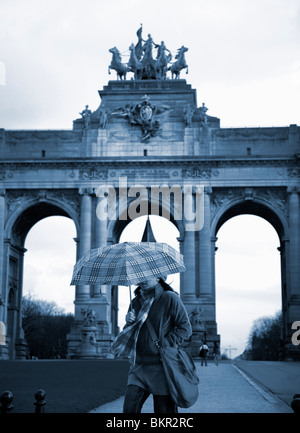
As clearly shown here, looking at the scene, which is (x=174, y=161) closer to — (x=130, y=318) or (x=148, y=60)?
(x=148, y=60)

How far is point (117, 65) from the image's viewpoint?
65312 mm

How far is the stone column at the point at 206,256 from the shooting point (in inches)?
2320

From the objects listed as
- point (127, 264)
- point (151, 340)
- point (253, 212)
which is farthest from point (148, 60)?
point (151, 340)

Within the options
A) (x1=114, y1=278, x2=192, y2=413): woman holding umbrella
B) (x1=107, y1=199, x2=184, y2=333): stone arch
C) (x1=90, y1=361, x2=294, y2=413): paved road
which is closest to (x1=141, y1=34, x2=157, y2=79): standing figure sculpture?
(x1=107, y1=199, x2=184, y2=333): stone arch

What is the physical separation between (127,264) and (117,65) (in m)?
55.1

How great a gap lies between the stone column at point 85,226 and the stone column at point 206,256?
339 inches

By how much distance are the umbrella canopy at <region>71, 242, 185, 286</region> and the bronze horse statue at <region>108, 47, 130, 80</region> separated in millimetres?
54278

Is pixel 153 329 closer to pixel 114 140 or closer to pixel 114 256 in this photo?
pixel 114 256

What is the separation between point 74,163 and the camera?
6081cm

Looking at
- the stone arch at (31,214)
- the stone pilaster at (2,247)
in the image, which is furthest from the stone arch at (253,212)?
the stone pilaster at (2,247)

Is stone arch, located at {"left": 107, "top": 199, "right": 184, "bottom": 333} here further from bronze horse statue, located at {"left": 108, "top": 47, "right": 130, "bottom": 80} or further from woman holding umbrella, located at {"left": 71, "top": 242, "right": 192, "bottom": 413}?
woman holding umbrella, located at {"left": 71, "top": 242, "right": 192, "bottom": 413}

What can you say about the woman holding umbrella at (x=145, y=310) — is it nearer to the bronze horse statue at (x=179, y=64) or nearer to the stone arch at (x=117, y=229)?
the stone arch at (x=117, y=229)
